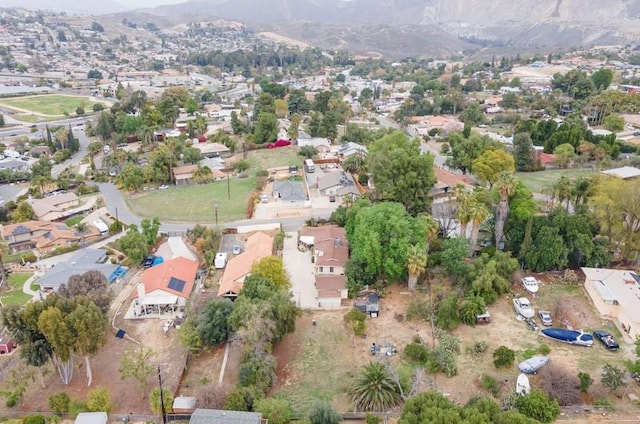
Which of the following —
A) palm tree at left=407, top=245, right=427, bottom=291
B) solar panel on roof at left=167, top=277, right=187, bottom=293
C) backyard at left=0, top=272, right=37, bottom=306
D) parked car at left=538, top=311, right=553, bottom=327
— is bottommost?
backyard at left=0, top=272, right=37, bottom=306

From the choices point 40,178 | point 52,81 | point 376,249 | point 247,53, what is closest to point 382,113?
point 40,178

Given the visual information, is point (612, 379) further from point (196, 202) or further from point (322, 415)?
point (196, 202)

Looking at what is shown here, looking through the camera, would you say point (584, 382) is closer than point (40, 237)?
Yes

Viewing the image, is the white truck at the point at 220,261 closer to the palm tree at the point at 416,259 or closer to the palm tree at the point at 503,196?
the palm tree at the point at 416,259

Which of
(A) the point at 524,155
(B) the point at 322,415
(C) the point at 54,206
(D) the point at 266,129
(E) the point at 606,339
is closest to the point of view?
(B) the point at 322,415

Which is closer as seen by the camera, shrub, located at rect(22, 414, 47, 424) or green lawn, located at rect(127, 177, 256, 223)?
shrub, located at rect(22, 414, 47, 424)

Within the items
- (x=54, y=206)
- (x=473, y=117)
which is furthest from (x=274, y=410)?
(x=473, y=117)

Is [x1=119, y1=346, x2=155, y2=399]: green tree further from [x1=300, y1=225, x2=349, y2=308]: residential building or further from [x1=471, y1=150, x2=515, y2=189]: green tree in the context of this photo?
[x1=471, y1=150, x2=515, y2=189]: green tree

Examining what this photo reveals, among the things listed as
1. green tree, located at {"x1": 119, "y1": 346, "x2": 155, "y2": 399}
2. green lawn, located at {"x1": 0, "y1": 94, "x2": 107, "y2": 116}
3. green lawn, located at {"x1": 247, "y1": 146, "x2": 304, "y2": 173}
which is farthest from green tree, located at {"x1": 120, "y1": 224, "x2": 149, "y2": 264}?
green lawn, located at {"x1": 0, "y1": 94, "x2": 107, "y2": 116}
